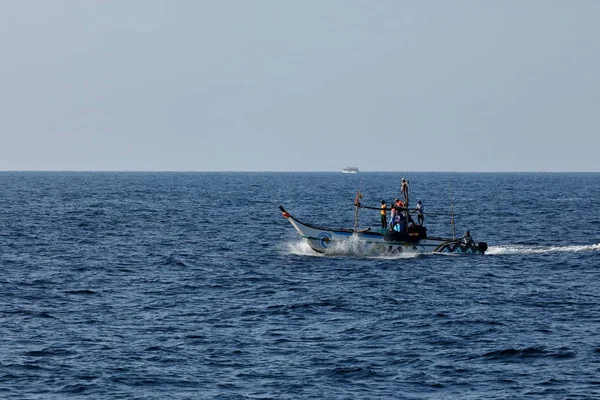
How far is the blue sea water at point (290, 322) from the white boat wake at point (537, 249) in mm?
113

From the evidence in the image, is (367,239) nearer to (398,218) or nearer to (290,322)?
(398,218)

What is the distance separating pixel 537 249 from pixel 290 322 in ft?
85.4

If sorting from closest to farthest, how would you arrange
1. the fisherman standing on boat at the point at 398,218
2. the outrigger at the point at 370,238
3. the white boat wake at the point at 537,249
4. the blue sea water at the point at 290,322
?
the blue sea water at the point at 290,322
the fisherman standing on boat at the point at 398,218
the outrigger at the point at 370,238
the white boat wake at the point at 537,249

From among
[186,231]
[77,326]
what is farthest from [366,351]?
[186,231]

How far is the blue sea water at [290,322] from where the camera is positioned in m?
22.2

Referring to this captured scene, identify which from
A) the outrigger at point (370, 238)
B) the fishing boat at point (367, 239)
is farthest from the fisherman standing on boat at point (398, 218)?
the fishing boat at point (367, 239)

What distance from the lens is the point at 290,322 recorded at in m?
28.9

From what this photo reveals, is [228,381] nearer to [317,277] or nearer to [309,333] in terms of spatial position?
[309,333]

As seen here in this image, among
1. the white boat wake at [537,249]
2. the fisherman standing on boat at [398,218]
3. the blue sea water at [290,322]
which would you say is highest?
the fisherman standing on boat at [398,218]

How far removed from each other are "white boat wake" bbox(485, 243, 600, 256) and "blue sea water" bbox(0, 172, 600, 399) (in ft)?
0.37

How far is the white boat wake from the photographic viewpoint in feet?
162

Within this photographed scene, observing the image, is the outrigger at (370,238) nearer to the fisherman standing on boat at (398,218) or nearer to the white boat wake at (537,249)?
the fisherman standing on boat at (398,218)

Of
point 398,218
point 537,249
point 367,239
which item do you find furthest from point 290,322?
point 537,249

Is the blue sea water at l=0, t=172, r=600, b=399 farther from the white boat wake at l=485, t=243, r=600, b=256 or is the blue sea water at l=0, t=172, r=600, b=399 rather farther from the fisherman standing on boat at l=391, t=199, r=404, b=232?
the fisherman standing on boat at l=391, t=199, r=404, b=232
